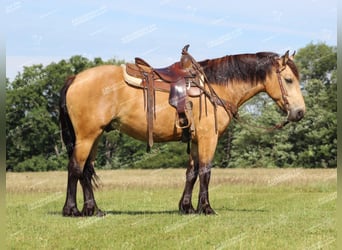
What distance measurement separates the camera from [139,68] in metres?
10.3

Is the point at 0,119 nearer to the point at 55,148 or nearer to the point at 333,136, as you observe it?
the point at 333,136

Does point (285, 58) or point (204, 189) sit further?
point (285, 58)

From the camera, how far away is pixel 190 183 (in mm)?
10734

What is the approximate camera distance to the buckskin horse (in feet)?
32.7

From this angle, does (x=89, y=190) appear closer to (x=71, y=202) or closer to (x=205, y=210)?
(x=71, y=202)

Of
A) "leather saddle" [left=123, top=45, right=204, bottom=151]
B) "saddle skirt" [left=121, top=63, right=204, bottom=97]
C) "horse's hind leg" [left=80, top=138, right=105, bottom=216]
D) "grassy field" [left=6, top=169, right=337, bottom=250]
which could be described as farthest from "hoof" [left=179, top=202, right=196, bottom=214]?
"saddle skirt" [left=121, top=63, right=204, bottom=97]

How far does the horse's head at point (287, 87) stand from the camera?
1052 centimetres

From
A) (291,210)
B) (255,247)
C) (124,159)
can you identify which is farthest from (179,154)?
(255,247)

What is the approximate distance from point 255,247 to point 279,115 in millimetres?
38257

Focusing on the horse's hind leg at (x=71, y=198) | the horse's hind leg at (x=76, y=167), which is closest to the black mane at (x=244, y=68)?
the horse's hind leg at (x=76, y=167)

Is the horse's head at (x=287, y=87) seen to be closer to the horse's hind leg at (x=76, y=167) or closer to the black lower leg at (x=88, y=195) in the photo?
the horse's hind leg at (x=76, y=167)

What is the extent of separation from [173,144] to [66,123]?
140ft

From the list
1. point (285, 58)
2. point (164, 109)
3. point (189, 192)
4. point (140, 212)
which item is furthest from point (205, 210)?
point (285, 58)

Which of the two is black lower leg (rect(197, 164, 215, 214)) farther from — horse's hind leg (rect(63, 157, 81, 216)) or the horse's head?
horse's hind leg (rect(63, 157, 81, 216))
